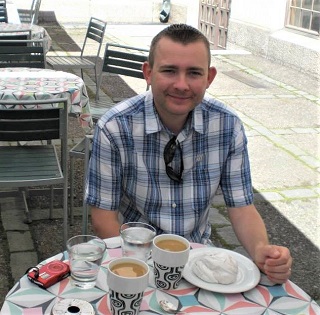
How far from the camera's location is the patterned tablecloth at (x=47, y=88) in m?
4.06

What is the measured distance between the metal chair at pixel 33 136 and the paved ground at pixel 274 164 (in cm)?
52

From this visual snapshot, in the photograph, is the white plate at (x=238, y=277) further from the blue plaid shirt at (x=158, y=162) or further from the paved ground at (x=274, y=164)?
the paved ground at (x=274, y=164)

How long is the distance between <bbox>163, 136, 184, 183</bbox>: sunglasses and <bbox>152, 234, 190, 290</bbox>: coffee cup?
494 mm

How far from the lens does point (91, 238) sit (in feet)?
5.96

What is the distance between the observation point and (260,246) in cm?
202

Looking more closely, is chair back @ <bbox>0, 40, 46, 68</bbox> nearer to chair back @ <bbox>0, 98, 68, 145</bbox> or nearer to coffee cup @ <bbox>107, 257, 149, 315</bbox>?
chair back @ <bbox>0, 98, 68, 145</bbox>

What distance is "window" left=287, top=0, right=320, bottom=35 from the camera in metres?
9.78

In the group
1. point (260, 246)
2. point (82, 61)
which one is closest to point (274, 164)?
point (82, 61)

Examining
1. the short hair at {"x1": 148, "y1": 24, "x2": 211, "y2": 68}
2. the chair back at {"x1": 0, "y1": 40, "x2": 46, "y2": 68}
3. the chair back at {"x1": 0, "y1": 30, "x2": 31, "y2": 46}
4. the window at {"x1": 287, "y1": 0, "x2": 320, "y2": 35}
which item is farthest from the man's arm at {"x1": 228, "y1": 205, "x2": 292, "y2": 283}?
the window at {"x1": 287, "y1": 0, "x2": 320, "y2": 35}

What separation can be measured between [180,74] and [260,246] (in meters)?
0.68

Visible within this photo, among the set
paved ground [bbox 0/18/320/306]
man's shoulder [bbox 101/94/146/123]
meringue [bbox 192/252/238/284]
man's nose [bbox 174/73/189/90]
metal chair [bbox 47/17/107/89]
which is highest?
man's nose [bbox 174/73/189/90]

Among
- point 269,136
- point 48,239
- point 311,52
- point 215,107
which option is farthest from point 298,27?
point 215,107

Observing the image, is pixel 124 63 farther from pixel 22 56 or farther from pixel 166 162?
pixel 166 162

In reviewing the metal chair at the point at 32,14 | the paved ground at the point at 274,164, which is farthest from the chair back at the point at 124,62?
the metal chair at the point at 32,14
